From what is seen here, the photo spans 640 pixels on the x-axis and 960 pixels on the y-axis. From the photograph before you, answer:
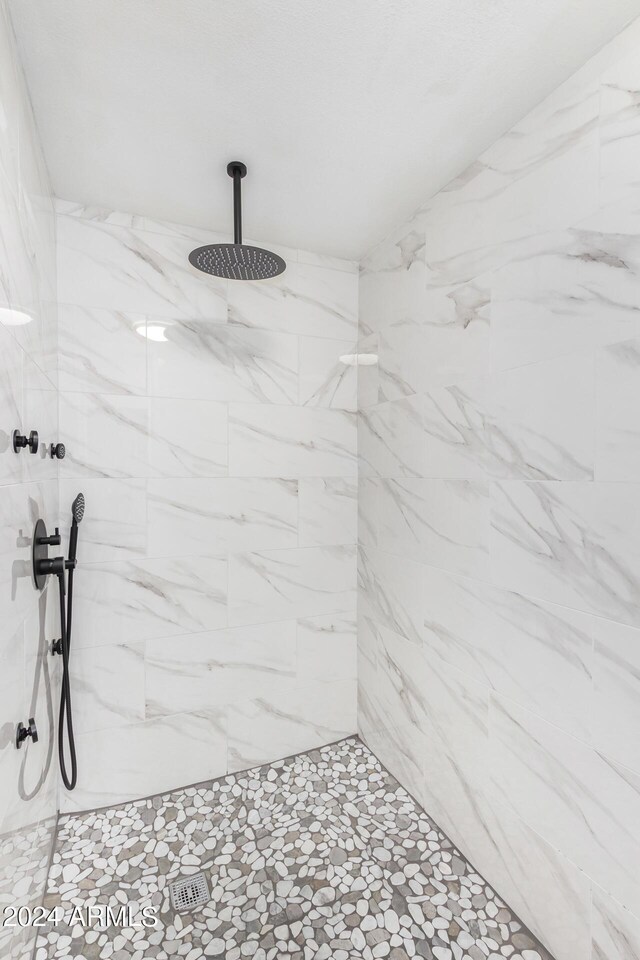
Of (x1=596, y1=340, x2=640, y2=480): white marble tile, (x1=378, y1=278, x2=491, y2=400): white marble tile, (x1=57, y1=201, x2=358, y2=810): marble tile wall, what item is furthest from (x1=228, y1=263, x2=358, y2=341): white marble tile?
(x1=596, y1=340, x2=640, y2=480): white marble tile

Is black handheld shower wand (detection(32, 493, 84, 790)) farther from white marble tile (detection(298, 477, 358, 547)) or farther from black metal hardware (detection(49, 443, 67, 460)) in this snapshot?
white marble tile (detection(298, 477, 358, 547))

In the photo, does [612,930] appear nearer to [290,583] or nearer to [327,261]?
[290,583]

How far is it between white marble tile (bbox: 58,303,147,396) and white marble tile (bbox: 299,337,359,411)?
70 centimetres

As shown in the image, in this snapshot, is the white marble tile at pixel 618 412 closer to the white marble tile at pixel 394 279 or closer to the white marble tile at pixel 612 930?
the white marble tile at pixel 394 279

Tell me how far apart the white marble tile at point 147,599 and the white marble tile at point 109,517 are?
0.12 ft

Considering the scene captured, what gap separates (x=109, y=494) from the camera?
1.86m

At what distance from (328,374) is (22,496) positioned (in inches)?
56.2

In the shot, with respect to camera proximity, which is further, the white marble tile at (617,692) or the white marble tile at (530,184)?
the white marble tile at (530,184)

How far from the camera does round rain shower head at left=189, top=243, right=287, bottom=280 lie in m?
1.46

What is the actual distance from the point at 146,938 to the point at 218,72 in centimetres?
238

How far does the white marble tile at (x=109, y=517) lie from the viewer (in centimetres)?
182

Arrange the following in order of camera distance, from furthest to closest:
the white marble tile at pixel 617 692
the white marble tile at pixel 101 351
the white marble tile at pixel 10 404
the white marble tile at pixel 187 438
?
the white marble tile at pixel 187 438, the white marble tile at pixel 101 351, the white marble tile at pixel 617 692, the white marble tile at pixel 10 404

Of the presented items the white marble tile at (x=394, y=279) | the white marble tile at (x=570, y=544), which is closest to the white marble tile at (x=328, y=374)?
the white marble tile at (x=394, y=279)

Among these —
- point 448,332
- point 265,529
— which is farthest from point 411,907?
point 448,332
